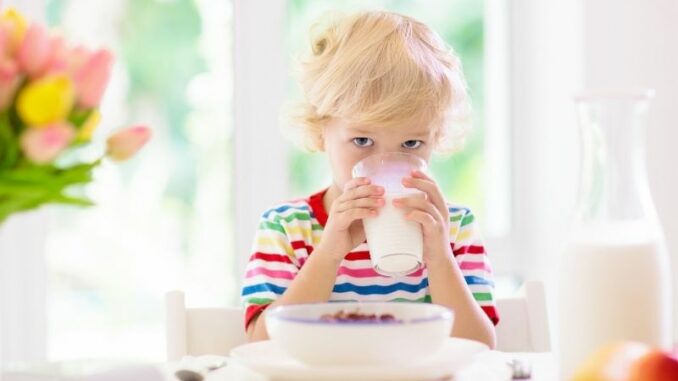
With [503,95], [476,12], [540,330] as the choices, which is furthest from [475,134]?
[540,330]

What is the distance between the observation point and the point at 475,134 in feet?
8.86

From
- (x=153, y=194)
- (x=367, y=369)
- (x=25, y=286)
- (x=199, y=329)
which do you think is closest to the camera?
(x=367, y=369)

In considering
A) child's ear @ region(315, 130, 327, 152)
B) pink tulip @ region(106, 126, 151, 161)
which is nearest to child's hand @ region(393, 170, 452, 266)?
child's ear @ region(315, 130, 327, 152)

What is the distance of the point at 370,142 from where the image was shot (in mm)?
1457

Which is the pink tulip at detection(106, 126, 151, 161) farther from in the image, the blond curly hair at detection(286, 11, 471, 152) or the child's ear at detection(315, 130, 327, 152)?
the child's ear at detection(315, 130, 327, 152)

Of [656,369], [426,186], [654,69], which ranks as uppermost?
[654,69]

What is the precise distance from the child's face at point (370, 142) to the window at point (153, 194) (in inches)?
38.5

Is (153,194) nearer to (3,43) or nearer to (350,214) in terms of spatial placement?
(350,214)

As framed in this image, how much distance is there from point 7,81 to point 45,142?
0.17 ft

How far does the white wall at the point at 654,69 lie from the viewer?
7.89 feet

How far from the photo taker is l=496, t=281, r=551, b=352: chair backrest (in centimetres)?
146

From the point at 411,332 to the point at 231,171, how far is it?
1604mm

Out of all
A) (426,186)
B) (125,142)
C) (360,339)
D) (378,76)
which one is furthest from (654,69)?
(125,142)

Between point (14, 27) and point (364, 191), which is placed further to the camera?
point (364, 191)
